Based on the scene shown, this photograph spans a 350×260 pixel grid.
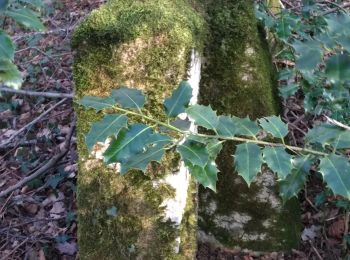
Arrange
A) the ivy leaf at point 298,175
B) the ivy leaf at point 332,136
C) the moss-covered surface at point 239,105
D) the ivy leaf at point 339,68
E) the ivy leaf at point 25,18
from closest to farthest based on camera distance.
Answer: the ivy leaf at point 339,68 → the ivy leaf at point 25,18 → the ivy leaf at point 332,136 → the ivy leaf at point 298,175 → the moss-covered surface at point 239,105

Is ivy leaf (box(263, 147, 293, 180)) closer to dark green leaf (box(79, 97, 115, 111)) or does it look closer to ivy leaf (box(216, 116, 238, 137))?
ivy leaf (box(216, 116, 238, 137))

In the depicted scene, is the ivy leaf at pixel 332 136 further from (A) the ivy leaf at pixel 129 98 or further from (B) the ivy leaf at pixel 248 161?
(A) the ivy leaf at pixel 129 98

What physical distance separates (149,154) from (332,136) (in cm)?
51

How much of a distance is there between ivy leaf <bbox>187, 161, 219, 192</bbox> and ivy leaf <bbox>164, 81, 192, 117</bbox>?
17 cm

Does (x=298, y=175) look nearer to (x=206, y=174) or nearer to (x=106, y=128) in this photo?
(x=206, y=174)

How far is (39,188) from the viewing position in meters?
3.16

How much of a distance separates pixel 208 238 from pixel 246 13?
1361mm

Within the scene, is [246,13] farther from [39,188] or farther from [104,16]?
[39,188]

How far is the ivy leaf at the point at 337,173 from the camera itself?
1080mm

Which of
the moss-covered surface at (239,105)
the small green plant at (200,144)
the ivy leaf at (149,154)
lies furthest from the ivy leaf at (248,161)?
the moss-covered surface at (239,105)

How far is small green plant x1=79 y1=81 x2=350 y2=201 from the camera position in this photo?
1122 mm

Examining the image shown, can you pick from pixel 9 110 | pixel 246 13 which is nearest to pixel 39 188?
pixel 9 110

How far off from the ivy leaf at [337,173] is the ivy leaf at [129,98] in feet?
1.72

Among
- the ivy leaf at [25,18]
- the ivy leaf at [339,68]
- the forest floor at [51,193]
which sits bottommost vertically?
the forest floor at [51,193]
